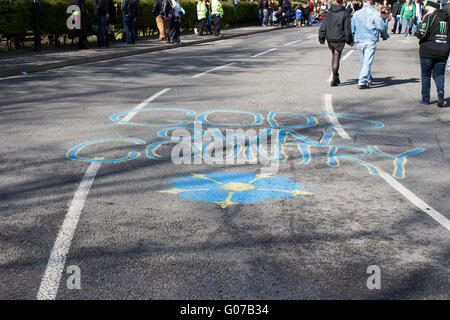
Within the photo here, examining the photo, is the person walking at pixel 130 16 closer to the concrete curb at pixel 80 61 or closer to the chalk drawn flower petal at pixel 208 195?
the concrete curb at pixel 80 61

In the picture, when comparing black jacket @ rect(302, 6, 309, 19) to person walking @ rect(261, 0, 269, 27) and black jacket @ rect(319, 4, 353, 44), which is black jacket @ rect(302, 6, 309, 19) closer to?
person walking @ rect(261, 0, 269, 27)

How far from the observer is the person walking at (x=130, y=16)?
74.7ft

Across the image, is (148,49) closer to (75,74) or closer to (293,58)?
(293,58)

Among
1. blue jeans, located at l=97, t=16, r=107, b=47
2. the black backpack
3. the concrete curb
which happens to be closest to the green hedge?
blue jeans, located at l=97, t=16, r=107, b=47

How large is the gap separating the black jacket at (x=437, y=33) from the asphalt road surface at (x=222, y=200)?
1117 millimetres

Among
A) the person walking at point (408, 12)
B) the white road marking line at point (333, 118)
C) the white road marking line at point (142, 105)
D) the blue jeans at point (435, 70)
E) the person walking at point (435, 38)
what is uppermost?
the person walking at point (408, 12)

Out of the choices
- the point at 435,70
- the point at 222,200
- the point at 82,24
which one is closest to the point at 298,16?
the point at 82,24

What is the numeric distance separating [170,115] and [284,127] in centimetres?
Result: 211

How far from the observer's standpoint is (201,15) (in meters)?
30.9

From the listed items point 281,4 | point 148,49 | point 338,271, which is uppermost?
point 281,4

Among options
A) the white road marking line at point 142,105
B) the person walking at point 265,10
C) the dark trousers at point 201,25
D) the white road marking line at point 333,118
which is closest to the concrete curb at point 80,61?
the white road marking line at point 142,105

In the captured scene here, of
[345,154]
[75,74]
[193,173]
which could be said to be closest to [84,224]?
[193,173]

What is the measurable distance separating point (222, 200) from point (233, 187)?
1.42 ft

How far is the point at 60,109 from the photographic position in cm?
972
